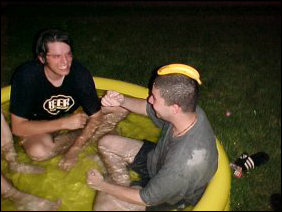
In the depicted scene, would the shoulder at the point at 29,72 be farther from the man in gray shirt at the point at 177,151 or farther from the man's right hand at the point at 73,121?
the man in gray shirt at the point at 177,151

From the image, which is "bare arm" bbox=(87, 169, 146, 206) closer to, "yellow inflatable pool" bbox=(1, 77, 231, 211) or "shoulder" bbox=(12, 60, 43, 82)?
"yellow inflatable pool" bbox=(1, 77, 231, 211)

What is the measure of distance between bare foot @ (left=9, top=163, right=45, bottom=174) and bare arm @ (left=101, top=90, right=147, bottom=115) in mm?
848

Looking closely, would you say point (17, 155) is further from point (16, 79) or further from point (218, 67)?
point (218, 67)

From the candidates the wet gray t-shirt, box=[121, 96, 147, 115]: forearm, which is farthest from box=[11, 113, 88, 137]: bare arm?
the wet gray t-shirt

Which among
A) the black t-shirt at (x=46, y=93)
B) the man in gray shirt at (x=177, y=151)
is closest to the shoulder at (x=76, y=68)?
the black t-shirt at (x=46, y=93)

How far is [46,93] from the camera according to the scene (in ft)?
10.4

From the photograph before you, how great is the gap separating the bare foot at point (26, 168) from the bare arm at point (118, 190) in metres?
0.69

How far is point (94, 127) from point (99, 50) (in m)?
3.40

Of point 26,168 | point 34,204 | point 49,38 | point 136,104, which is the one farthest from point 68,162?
point 49,38

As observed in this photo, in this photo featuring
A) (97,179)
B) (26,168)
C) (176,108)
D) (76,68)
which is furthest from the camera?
(26,168)

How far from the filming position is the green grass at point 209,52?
444 cm

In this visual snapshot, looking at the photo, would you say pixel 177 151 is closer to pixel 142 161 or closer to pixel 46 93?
pixel 142 161

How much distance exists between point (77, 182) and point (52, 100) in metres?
0.76

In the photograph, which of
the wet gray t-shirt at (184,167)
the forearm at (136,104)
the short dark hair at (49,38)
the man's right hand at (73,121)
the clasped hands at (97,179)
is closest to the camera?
the wet gray t-shirt at (184,167)
